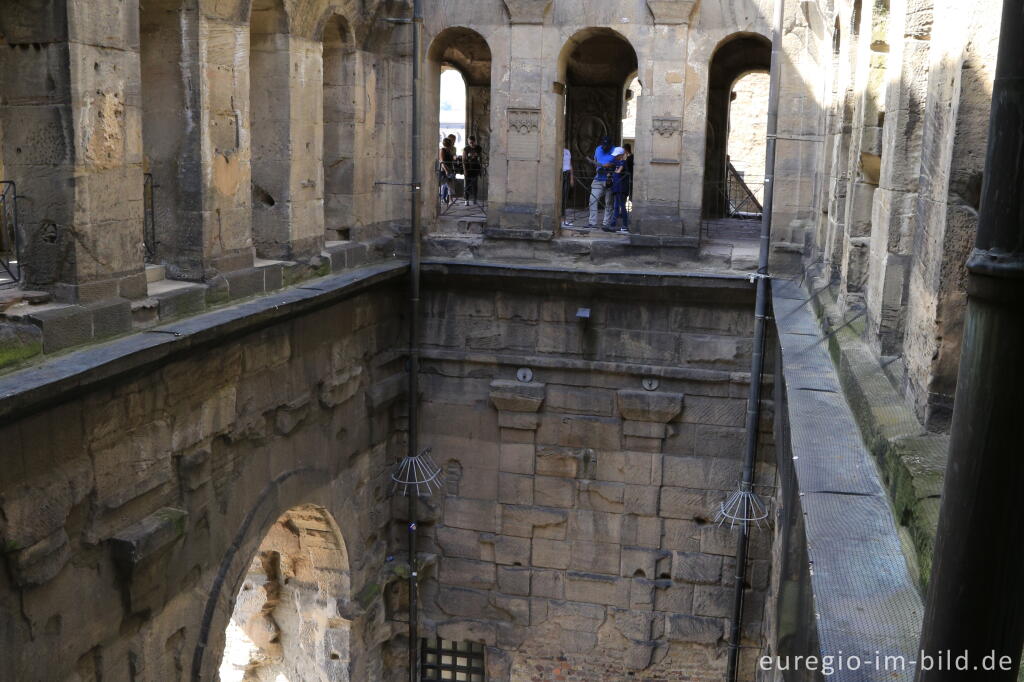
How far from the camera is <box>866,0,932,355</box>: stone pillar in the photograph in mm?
4785

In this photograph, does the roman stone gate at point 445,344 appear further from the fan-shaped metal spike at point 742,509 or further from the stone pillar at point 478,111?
the stone pillar at point 478,111

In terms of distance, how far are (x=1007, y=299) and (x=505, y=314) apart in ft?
27.5

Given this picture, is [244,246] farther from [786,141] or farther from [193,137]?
[786,141]

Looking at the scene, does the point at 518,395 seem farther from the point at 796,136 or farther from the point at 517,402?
the point at 796,136

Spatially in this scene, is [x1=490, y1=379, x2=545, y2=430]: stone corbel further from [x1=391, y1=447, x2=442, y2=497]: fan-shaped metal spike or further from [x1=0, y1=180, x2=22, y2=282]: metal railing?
[x1=0, y1=180, x2=22, y2=282]: metal railing

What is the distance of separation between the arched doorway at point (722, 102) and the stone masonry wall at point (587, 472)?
17.3 ft

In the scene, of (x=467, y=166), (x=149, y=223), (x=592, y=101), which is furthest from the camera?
(x=592, y=101)

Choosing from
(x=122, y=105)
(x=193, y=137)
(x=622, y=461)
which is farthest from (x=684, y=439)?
(x=122, y=105)

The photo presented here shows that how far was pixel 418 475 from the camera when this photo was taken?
1020 cm

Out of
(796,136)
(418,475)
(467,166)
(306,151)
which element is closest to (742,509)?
(418,475)

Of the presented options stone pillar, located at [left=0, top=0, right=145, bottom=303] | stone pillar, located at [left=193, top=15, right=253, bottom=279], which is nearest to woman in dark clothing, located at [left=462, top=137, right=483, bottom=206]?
stone pillar, located at [left=193, top=15, right=253, bottom=279]

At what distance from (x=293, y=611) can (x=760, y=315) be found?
490 cm

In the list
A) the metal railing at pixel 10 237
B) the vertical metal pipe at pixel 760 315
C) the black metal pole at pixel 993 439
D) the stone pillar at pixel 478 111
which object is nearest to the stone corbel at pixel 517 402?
the vertical metal pipe at pixel 760 315

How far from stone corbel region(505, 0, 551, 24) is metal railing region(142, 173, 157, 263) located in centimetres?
391
